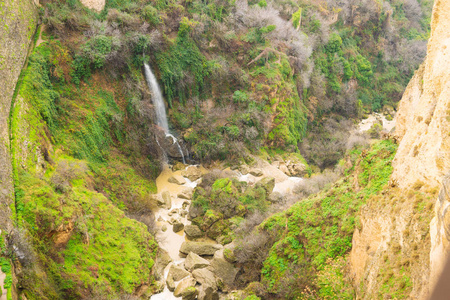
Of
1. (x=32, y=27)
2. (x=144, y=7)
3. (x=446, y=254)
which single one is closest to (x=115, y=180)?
(x=32, y=27)

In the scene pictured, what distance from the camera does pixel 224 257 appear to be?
15.0m

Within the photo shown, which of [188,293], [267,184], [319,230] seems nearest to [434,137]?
[319,230]

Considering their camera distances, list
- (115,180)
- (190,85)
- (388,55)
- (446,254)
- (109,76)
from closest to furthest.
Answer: (446,254) → (115,180) → (109,76) → (190,85) → (388,55)

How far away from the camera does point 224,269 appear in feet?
47.6

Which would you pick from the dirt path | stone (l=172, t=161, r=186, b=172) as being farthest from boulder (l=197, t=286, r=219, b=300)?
the dirt path

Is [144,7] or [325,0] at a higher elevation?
[325,0]

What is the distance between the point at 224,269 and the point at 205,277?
1.00 m

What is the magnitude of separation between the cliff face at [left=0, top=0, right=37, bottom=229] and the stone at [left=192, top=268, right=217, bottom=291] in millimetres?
8088

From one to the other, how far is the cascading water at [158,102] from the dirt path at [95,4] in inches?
231

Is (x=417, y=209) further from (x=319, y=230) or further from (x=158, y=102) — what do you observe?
(x=158, y=102)

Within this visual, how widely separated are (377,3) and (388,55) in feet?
23.6

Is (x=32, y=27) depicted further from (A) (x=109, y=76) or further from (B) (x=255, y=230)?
(B) (x=255, y=230)

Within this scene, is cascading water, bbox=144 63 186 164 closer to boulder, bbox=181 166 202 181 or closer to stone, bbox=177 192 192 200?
boulder, bbox=181 166 202 181

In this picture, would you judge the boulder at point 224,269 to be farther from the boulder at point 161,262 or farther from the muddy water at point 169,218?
the boulder at point 161,262
